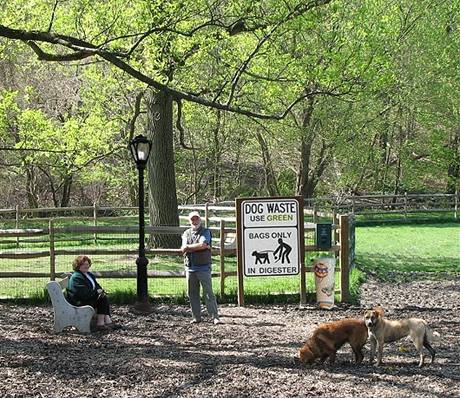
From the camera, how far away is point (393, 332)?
7.75 meters

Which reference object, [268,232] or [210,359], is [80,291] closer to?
[210,359]

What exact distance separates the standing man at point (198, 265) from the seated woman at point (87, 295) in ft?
3.95

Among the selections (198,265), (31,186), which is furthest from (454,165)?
(198,265)

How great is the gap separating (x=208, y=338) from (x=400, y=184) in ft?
100

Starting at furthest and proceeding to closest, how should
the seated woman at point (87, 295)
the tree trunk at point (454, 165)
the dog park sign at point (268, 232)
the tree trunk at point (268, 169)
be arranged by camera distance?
the tree trunk at point (454, 165)
the tree trunk at point (268, 169)
the dog park sign at point (268, 232)
the seated woman at point (87, 295)

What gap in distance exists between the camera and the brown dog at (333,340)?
299 inches

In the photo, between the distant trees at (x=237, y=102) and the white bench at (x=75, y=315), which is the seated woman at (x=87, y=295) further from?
the distant trees at (x=237, y=102)

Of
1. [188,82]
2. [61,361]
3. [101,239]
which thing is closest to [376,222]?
[101,239]

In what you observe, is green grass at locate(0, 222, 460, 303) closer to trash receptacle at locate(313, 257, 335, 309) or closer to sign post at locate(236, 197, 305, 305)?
trash receptacle at locate(313, 257, 335, 309)

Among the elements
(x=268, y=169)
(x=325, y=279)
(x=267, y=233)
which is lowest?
(x=325, y=279)

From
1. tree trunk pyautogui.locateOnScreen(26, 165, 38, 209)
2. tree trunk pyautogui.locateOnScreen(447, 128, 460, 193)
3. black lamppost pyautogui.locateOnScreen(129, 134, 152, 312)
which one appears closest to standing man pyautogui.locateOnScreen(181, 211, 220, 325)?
black lamppost pyautogui.locateOnScreen(129, 134, 152, 312)

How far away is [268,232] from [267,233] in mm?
23

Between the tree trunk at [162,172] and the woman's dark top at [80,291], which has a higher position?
the tree trunk at [162,172]

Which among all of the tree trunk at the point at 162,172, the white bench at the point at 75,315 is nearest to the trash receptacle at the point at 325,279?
the white bench at the point at 75,315
